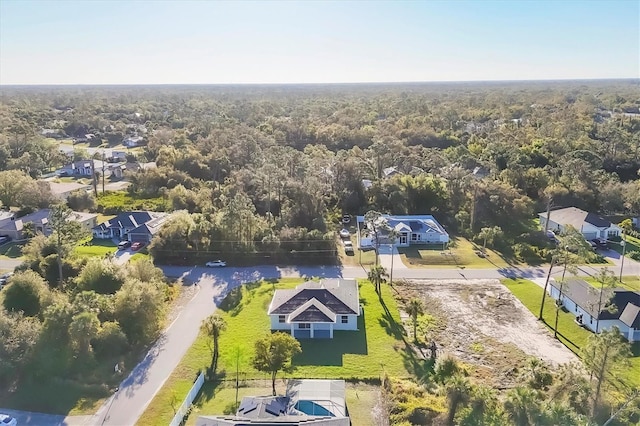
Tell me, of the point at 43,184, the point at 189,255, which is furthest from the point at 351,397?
the point at 43,184

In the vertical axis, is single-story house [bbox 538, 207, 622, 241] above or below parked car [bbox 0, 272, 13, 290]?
above

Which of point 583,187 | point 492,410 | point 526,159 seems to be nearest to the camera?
point 492,410

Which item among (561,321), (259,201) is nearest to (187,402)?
(561,321)

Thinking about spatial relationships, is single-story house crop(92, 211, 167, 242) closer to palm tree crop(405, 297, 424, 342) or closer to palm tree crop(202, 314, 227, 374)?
palm tree crop(202, 314, 227, 374)

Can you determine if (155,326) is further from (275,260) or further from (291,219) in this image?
(291,219)

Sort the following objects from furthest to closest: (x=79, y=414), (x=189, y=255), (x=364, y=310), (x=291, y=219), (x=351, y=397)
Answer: (x=291, y=219) < (x=189, y=255) < (x=364, y=310) < (x=351, y=397) < (x=79, y=414)

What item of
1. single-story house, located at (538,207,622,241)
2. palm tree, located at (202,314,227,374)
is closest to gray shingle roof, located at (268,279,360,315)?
palm tree, located at (202,314,227,374)

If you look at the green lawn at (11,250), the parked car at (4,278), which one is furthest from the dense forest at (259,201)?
the green lawn at (11,250)
